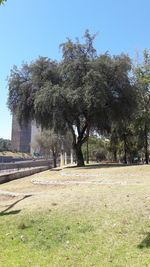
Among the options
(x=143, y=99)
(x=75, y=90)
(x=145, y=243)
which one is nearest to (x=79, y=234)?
(x=145, y=243)

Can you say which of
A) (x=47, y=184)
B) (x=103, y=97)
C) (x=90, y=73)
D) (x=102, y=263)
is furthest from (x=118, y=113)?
(x=102, y=263)

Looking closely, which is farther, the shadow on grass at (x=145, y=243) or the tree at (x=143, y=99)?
the tree at (x=143, y=99)

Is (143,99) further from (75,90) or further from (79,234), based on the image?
(79,234)

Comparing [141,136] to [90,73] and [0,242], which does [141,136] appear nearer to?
[90,73]

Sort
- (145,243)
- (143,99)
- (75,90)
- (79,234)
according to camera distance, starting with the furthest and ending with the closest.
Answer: (143,99) → (75,90) → (79,234) → (145,243)

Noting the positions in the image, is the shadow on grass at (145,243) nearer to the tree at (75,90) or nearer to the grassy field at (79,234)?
the grassy field at (79,234)

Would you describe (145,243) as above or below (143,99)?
below

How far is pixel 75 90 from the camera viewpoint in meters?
21.5

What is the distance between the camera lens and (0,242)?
190 inches

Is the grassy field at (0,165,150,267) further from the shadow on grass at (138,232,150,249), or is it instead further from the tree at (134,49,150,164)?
the tree at (134,49,150,164)

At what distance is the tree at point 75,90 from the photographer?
2147 centimetres

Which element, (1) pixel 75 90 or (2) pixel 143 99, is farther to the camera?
(2) pixel 143 99

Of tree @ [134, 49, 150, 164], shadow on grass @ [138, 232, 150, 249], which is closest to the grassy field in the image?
shadow on grass @ [138, 232, 150, 249]

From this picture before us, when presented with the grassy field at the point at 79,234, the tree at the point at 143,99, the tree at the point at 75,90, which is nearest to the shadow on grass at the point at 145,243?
the grassy field at the point at 79,234
